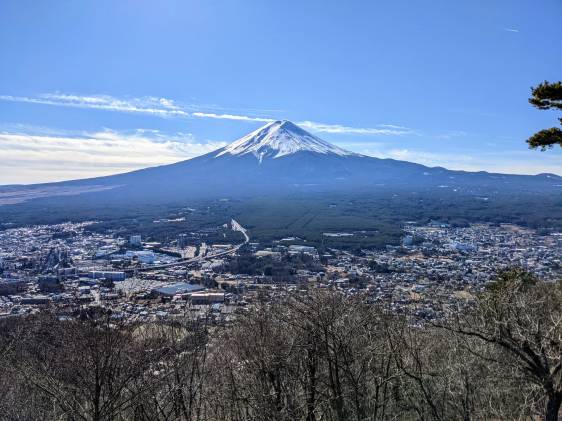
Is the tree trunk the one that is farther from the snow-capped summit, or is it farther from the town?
the snow-capped summit

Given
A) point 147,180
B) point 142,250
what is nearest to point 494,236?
point 142,250

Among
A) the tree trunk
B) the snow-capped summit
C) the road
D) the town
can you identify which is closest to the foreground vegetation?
the tree trunk

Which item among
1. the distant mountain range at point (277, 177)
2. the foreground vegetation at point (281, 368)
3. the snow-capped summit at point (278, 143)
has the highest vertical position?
the snow-capped summit at point (278, 143)

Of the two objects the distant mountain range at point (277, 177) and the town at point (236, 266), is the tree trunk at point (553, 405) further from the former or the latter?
the distant mountain range at point (277, 177)

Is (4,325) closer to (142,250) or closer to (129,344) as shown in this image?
(129,344)

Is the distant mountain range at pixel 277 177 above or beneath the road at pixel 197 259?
above

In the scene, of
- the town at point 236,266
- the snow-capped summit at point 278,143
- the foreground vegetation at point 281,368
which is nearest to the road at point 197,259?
the town at point 236,266
